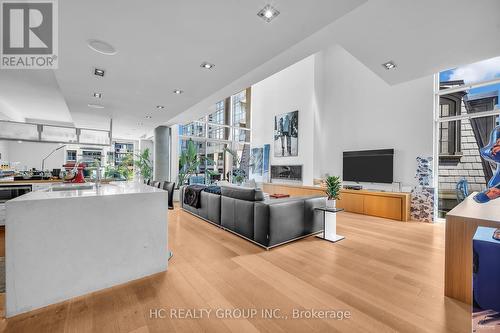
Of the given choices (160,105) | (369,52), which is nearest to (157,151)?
(160,105)

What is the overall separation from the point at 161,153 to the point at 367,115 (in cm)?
618

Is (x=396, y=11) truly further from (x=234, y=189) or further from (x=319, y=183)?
(x=319, y=183)

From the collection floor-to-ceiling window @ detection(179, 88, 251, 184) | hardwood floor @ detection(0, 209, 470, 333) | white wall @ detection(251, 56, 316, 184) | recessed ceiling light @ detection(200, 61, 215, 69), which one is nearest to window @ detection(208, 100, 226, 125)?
floor-to-ceiling window @ detection(179, 88, 251, 184)

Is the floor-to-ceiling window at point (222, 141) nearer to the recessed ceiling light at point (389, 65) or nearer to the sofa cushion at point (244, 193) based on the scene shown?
the sofa cushion at point (244, 193)

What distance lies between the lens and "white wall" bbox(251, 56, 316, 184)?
6688mm

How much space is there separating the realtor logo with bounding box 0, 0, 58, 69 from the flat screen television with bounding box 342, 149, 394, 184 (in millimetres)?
6142

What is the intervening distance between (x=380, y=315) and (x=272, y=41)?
9.01ft

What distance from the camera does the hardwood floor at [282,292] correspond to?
1555 mm

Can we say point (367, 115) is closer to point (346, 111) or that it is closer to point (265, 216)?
point (346, 111)

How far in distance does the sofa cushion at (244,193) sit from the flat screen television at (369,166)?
3.68 m

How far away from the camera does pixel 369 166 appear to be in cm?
549

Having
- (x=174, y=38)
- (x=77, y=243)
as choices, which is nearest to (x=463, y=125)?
(x=174, y=38)

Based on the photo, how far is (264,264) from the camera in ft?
8.26

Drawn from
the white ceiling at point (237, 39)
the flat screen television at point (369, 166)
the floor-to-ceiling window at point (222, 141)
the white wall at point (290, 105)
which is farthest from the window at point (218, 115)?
the flat screen television at point (369, 166)
